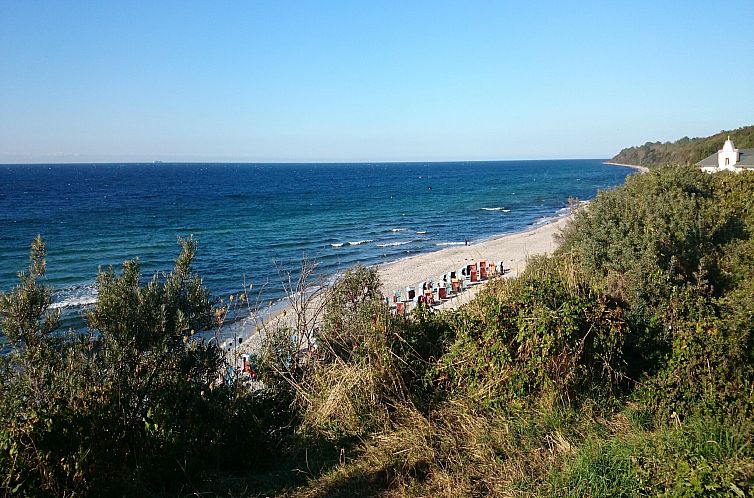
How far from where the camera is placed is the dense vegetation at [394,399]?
444 centimetres

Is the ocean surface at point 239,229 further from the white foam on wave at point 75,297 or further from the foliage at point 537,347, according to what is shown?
the foliage at point 537,347

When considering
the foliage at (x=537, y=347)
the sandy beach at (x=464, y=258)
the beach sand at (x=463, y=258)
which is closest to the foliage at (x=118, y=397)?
the foliage at (x=537, y=347)

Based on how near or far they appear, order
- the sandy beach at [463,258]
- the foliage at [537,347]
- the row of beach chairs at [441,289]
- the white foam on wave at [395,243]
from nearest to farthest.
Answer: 1. the foliage at [537,347]
2. the row of beach chairs at [441,289]
3. the sandy beach at [463,258]
4. the white foam on wave at [395,243]

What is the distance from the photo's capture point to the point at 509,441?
514 cm

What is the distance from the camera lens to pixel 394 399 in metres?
5.91

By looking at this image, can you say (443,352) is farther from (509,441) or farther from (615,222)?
(615,222)

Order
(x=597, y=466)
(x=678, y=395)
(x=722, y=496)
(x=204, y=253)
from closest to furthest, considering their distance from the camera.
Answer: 1. (x=722, y=496)
2. (x=597, y=466)
3. (x=678, y=395)
4. (x=204, y=253)

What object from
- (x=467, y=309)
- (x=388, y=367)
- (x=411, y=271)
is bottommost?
(x=411, y=271)

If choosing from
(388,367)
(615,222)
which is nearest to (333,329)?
(388,367)

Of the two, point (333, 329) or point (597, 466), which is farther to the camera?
point (333, 329)

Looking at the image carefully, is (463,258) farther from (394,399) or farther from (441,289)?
(394,399)

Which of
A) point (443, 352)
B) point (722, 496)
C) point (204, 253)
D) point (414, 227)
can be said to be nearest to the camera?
point (722, 496)

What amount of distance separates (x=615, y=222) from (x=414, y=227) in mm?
36392

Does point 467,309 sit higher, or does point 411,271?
point 467,309
